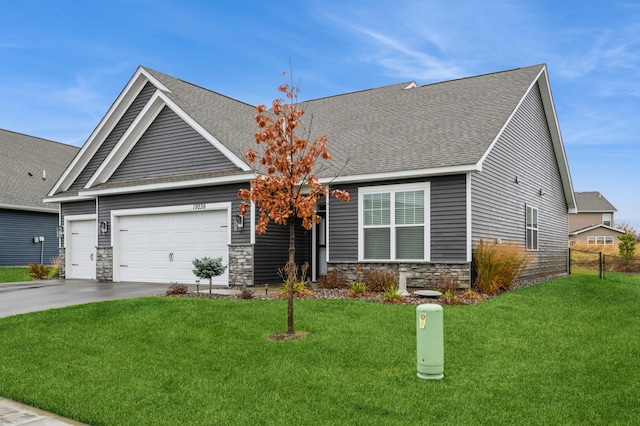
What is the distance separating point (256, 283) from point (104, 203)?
7.26 m

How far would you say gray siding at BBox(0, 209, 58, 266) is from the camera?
2750 cm

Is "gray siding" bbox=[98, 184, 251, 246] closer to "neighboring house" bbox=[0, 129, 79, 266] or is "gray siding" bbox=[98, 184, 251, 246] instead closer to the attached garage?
the attached garage

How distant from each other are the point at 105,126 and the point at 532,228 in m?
16.1

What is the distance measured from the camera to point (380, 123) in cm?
1819

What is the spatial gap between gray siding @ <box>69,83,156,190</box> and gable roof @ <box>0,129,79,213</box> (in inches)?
332

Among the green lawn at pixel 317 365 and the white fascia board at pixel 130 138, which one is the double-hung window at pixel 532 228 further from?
the white fascia board at pixel 130 138

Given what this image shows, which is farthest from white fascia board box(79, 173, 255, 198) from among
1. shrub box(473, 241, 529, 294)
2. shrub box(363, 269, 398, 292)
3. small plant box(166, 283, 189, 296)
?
shrub box(473, 241, 529, 294)

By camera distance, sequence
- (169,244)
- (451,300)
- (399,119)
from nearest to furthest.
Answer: (451,300) < (169,244) < (399,119)

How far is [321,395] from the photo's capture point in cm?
591

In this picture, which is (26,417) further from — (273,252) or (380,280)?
(273,252)

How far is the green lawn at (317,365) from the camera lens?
5453 millimetres

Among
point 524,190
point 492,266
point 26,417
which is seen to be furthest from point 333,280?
point 26,417

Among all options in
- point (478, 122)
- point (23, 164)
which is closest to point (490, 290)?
point (478, 122)

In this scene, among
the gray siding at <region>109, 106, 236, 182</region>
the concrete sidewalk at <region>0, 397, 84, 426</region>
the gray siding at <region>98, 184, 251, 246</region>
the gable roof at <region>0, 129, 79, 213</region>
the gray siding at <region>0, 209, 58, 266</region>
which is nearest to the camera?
the concrete sidewalk at <region>0, 397, 84, 426</region>
